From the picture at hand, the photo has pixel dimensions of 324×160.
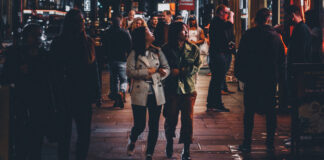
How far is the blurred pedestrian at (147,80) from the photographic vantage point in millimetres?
6980

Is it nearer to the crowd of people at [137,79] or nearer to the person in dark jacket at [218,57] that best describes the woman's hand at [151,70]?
the crowd of people at [137,79]

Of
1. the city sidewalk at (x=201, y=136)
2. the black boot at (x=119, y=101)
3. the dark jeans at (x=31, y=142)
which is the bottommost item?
the city sidewalk at (x=201, y=136)

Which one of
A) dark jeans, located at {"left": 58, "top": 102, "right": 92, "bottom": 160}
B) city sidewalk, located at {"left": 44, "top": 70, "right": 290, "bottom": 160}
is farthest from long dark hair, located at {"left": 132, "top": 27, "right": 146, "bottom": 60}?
city sidewalk, located at {"left": 44, "top": 70, "right": 290, "bottom": 160}

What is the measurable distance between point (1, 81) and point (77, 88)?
0.86m

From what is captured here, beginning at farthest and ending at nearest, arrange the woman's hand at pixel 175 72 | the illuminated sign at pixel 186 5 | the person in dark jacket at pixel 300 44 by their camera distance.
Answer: the illuminated sign at pixel 186 5 < the person in dark jacket at pixel 300 44 < the woman's hand at pixel 175 72

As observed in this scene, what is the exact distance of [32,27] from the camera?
6.50 meters

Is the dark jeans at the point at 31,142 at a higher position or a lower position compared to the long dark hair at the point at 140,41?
lower

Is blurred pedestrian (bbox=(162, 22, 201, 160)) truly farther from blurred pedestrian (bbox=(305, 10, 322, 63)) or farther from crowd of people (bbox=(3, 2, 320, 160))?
blurred pedestrian (bbox=(305, 10, 322, 63))

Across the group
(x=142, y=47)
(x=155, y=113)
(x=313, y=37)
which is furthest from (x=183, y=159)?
(x=313, y=37)

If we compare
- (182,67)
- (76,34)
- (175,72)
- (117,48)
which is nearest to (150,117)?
(175,72)

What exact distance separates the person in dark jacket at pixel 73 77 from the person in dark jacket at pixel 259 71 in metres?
2.31

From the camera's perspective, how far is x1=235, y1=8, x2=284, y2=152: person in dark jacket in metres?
7.73

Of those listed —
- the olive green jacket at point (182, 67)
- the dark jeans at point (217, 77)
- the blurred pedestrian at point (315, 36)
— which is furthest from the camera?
the dark jeans at point (217, 77)

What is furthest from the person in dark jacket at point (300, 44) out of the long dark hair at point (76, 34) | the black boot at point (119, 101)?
the black boot at point (119, 101)
